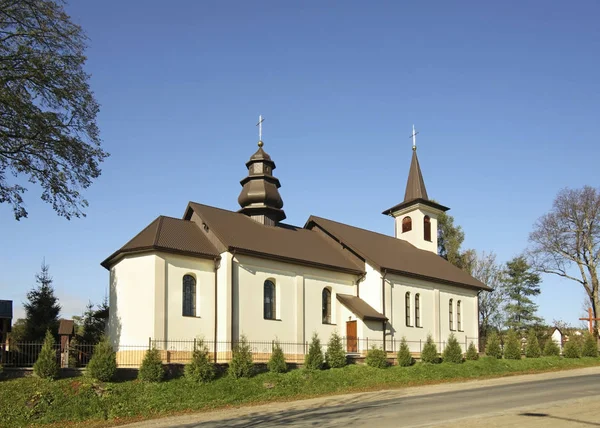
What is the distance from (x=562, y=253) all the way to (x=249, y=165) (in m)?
26.3

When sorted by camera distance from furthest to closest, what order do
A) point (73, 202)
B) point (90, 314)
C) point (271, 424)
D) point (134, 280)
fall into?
point (90, 314)
point (134, 280)
point (73, 202)
point (271, 424)

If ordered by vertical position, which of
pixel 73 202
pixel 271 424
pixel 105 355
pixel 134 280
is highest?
pixel 73 202

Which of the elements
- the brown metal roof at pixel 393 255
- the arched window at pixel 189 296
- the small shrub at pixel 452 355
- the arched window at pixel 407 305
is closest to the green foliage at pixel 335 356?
the arched window at pixel 189 296

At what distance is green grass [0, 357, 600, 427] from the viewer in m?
18.0

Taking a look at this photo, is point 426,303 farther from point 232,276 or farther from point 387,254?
point 232,276

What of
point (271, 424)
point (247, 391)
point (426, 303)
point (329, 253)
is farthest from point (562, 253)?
point (271, 424)

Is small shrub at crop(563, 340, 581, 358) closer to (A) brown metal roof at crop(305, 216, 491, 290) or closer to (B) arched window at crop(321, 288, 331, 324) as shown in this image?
(A) brown metal roof at crop(305, 216, 491, 290)

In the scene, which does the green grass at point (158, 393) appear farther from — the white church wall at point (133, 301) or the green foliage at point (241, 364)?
the white church wall at point (133, 301)

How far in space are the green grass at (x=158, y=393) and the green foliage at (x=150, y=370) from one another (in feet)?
0.77

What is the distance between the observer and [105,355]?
20469mm

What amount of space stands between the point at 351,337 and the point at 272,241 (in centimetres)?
641

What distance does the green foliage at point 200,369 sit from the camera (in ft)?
71.6

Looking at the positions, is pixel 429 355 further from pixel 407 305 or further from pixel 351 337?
pixel 407 305

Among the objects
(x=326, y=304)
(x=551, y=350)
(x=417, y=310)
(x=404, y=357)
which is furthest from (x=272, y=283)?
(x=551, y=350)
